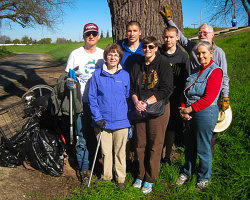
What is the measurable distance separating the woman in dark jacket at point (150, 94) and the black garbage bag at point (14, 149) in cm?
185

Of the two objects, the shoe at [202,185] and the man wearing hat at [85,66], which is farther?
the man wearing hat at [85,66]

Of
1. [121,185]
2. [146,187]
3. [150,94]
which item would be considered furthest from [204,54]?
[121,185]

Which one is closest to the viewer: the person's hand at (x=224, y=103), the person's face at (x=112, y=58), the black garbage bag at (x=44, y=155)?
the person's face at (x=112, y=58)

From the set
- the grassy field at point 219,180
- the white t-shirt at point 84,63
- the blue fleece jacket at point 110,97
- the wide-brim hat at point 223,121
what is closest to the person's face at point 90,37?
the white t-shirt at point 84,63

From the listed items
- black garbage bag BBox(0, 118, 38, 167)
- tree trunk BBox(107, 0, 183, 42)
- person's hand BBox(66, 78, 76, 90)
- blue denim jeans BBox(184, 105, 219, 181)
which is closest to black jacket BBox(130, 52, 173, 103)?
blue denim jeans BBox(184, 105, 219, 181)

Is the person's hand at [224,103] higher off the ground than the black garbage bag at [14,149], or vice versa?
the person's hand at [224,103]

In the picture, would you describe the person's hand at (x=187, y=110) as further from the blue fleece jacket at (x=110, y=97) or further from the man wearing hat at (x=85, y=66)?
the man wearing hat at (x=85, y=66)

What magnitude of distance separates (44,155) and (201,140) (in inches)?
89.9

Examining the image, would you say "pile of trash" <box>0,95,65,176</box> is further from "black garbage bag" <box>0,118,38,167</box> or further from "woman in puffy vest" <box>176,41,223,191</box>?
"woman in puffy vest" <box>176,41,223,191</box>

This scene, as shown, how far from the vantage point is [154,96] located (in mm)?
2688

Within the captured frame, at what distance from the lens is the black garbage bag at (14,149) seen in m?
3.52

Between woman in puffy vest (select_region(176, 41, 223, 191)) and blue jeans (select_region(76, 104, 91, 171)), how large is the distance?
1381mm

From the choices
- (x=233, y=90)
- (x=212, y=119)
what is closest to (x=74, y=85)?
(x=212, y=119)

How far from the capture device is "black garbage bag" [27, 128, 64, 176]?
3400 millimetres
